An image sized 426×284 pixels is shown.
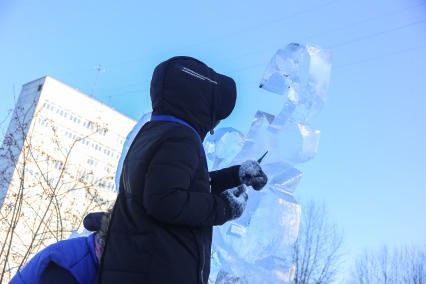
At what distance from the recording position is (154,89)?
160cm

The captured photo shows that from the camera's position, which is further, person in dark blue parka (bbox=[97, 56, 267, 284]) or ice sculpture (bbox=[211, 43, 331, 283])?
ice sculpture (bbox=[211, 43, 331, 283])

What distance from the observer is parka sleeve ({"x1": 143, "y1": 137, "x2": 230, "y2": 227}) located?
1303 mm

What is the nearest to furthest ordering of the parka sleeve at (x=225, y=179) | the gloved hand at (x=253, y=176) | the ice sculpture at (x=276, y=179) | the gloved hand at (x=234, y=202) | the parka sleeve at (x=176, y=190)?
the parka sleeve at (x=176, y=190) → the gloved hand at (x=234, y=202) → the gloved hand at (x=253, y=176) → the parka sleeve at (x=225, y=179) → the ice sculpture at (x=276, y=179)

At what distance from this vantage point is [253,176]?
1.66m

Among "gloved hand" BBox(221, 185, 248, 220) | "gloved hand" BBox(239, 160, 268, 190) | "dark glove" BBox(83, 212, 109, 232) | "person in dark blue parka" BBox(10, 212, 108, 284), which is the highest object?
"gloved hand" BBox(239, 160, 268, 190)

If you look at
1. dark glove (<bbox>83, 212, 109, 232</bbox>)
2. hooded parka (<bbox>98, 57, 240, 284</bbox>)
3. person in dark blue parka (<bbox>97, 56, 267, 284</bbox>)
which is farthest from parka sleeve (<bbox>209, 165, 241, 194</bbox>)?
dark glove (<bbox>83, 212, 109, 232</bbox>)

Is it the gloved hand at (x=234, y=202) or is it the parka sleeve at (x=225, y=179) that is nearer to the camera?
the gloved hand at (x=234, y=202)

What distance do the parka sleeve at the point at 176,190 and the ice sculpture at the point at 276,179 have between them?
1.14 meters

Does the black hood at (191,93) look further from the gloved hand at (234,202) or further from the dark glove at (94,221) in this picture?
the dark glove at (94,221)

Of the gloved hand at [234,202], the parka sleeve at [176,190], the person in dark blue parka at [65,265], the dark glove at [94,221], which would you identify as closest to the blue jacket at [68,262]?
the person in dark blue parka at [65,265]

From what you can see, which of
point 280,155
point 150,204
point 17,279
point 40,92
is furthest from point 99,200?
Answer: point 40,92

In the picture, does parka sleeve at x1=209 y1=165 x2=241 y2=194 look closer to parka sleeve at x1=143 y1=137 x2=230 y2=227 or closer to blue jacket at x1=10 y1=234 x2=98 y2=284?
parka sleeve at x1=143 y1=137 x2=230 y2=227

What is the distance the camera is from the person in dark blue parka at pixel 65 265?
151cm

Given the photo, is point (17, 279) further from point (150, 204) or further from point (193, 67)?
point (193, 67)
